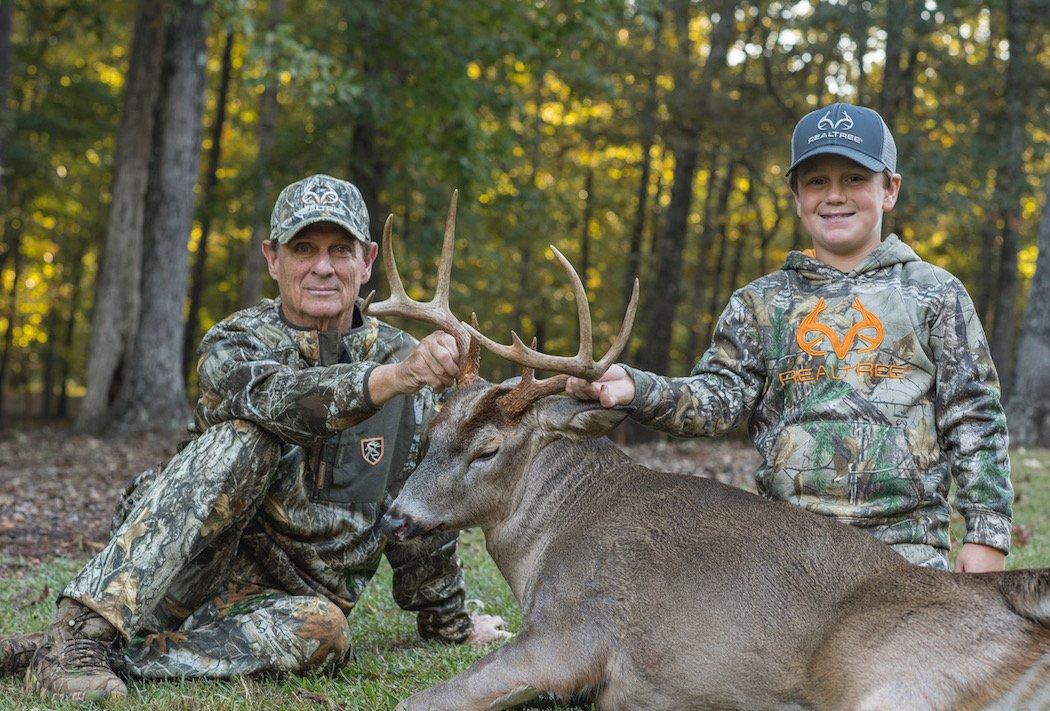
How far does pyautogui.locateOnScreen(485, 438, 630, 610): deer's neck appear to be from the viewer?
413 centimetres

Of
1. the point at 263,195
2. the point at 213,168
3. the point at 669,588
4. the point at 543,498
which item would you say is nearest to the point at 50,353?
the point at 213,168

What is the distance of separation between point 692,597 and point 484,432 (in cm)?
100

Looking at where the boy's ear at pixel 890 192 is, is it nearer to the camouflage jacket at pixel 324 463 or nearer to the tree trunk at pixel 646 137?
the camouflage jacket at pixel 324 463

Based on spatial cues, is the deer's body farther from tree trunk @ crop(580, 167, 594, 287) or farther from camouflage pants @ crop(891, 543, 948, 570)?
tree trunk @ crop(580, 167, 594, 287)

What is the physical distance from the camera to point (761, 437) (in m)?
4.52

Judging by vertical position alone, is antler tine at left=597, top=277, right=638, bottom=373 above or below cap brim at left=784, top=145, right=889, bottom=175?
below

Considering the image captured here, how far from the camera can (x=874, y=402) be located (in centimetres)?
425

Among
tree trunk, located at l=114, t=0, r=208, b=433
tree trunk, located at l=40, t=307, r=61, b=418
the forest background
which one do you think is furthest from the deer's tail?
tree trunk, located at l=40, t=307, r=61, b=418

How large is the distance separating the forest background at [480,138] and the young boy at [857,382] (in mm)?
7809

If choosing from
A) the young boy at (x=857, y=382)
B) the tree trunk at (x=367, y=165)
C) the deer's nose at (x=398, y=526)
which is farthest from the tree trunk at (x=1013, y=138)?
the deer's nose at (x=398, y=526)

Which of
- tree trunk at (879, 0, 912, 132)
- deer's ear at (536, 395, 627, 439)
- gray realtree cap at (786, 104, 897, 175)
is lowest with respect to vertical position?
deer's ear at (536, 395, 627, 439)

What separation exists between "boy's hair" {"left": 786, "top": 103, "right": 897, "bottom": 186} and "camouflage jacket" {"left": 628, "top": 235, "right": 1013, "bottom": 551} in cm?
36

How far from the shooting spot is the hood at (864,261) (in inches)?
176

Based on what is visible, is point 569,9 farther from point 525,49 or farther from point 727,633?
point 727,633
